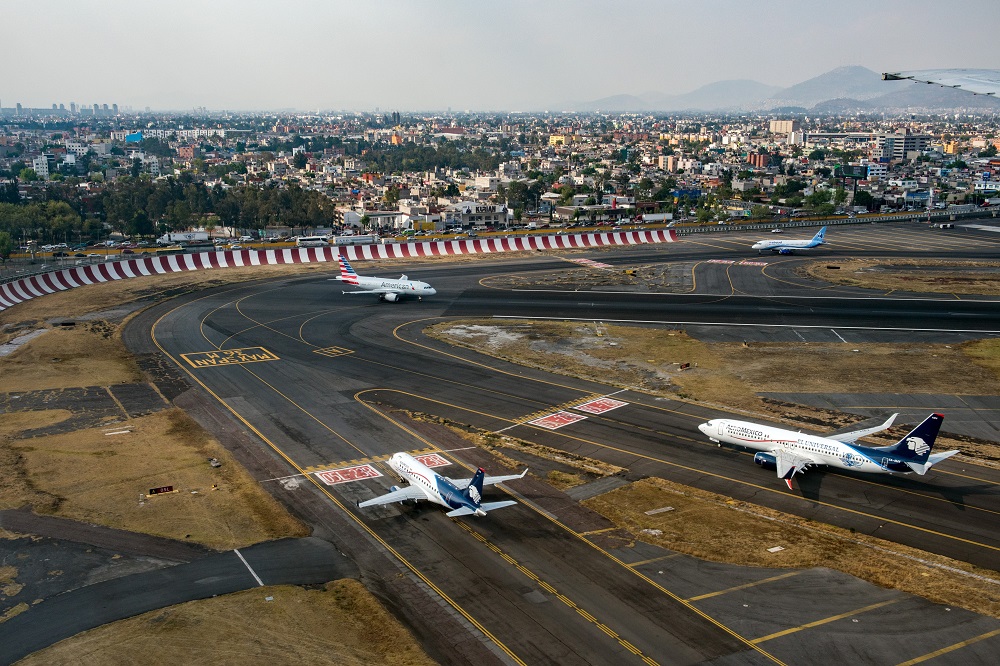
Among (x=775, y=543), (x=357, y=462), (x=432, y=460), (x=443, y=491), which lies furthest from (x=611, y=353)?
(x=775, y=543)

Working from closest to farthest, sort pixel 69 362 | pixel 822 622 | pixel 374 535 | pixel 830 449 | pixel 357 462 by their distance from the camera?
pixel 822 622
pixel 374 535
pixel 830 449
pixel 357 462
pixel 69 362

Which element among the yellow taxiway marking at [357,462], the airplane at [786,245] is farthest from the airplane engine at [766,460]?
the airplane at [786,245]

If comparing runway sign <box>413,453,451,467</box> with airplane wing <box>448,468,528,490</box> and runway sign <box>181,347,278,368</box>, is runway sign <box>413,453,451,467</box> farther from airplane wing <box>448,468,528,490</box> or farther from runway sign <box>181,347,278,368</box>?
runway sign <box>181,347,278,368</box>

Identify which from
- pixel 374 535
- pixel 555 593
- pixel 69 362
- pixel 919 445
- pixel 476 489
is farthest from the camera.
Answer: pixel 69 362

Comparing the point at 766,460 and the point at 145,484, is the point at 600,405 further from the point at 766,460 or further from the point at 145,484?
the point at 145,484

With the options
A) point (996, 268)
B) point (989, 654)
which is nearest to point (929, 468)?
point (989, 654)

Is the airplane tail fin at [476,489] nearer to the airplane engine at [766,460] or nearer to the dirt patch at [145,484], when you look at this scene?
the dirt patch at [145,484]

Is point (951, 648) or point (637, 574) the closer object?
point (951, 648)
